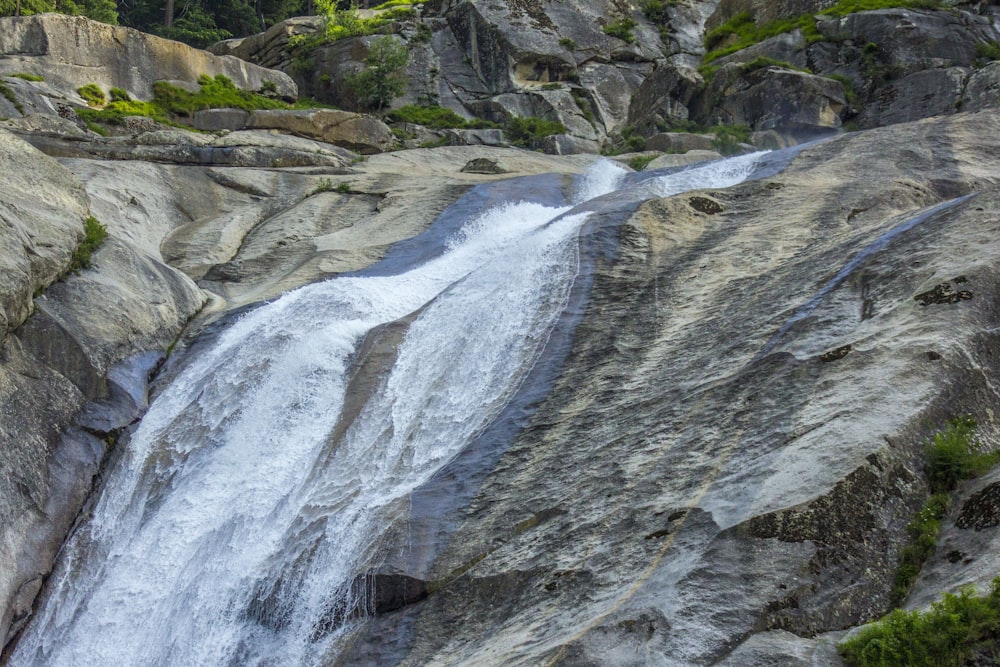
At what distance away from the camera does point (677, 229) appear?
16.8m

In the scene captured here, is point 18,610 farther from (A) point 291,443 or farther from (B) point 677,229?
(B) point 677,229

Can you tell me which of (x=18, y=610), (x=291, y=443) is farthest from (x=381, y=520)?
(x=18, y=610)

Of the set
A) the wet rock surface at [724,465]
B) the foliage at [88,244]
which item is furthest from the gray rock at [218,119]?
the wet rock surface at [724,465]

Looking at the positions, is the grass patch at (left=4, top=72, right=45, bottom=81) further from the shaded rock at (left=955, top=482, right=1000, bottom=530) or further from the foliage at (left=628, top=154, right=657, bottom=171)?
the shaded rock at (left=955, top=482, right=1000, bottom=530)

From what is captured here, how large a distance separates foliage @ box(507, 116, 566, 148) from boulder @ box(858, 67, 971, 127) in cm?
1281

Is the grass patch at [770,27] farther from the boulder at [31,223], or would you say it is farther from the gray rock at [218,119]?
the boulder at [31,223]

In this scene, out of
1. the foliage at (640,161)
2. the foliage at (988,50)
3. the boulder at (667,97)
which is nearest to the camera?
the foliage at (640,161)

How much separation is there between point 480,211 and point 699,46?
3188cm

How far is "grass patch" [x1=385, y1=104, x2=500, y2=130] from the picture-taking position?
135 feet

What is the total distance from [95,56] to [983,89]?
1245 inches

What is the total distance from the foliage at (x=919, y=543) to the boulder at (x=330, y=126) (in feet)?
94.6

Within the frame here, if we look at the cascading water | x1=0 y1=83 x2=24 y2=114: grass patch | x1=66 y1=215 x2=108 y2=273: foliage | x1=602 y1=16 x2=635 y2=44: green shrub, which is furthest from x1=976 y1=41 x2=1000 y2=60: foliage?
x1=0 y1=83 x2=24 y2=114: grass patch

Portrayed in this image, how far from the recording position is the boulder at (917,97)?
96.3 feet

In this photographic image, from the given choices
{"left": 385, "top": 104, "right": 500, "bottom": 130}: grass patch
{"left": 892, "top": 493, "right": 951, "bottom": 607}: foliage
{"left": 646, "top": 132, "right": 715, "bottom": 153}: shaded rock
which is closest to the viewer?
{"left": 892, "top": 493, "right": 951, "bottom": 607}: foliage
